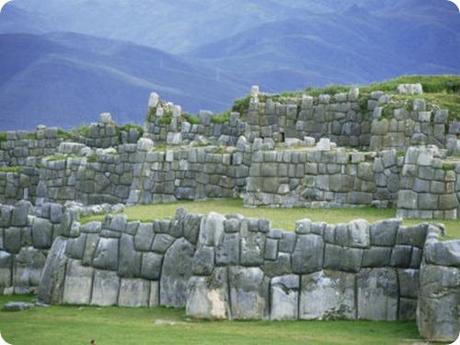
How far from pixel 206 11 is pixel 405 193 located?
270 feet

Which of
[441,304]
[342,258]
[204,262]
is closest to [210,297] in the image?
[204,262]

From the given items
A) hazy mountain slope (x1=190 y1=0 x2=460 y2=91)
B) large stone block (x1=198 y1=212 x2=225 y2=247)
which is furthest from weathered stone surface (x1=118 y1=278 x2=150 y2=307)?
hazy mountain slope (x1=190 y1=0 x2=460 y2=91)

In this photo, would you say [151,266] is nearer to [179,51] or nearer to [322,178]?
[322,178]

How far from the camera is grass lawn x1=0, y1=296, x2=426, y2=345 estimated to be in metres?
22.0

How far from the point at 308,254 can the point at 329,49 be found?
282ft

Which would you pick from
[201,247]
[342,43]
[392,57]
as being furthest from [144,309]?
[342,43]

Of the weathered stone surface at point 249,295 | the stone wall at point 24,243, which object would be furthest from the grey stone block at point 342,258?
the stone wall at point 24,243

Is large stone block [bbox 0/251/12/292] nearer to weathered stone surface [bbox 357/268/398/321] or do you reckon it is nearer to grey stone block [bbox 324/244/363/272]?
grey stone block [bbox 324/244/363/272]

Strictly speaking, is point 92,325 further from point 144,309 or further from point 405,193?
point 405,193

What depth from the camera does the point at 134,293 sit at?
26.6m

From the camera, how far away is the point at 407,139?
34531mm

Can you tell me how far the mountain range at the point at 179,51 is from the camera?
93.5 m

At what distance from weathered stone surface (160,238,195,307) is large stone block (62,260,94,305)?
1824 millimetres

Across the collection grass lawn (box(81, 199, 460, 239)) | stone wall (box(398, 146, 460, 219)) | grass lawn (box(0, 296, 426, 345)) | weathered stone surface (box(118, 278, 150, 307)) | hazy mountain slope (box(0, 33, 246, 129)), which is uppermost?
hazy mountain slope (box(0, 33, 246, 129))
